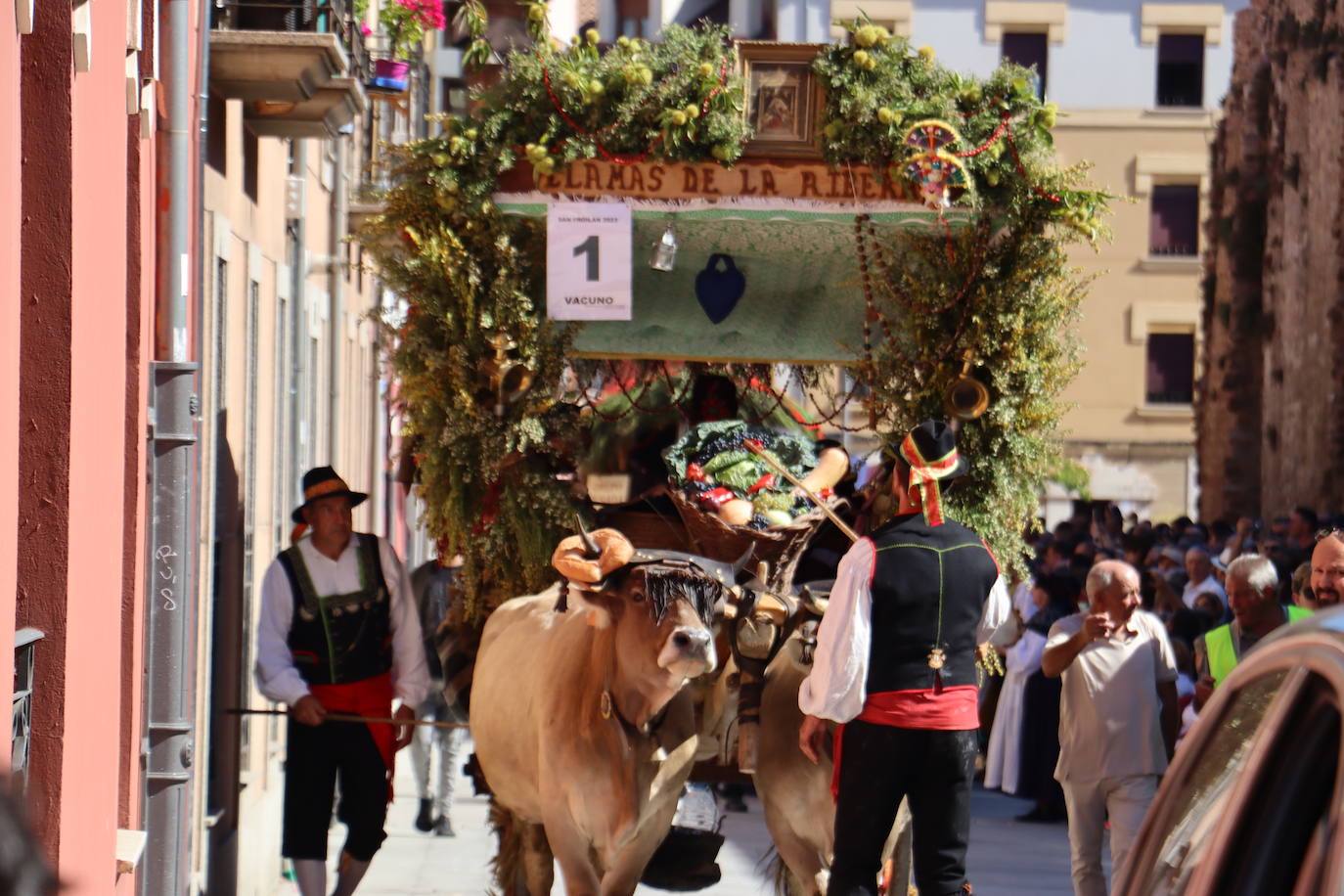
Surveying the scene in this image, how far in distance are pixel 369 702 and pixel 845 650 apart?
2.69m

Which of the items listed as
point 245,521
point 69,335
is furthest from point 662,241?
point 69,335

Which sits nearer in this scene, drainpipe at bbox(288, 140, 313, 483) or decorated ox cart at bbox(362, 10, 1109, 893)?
decorated ox cart at bbox(362, 10, 1109, 893)

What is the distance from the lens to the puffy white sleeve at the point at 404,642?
8.99 meters

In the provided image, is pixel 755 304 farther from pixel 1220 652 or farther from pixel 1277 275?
pixel 1277 275

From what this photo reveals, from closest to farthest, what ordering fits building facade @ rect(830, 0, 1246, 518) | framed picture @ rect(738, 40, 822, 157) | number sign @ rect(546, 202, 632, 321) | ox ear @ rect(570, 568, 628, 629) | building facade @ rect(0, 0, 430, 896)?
building facade @ rect(0, 0, 430, 896)
ox ear @ rect(570, 568, 628, 629)
number sign @ rect(546, 202, 632, 321)
framed picture @ rect(738, 40, 822, 157)
building facade @ rect(830, 0, 1246, 518)

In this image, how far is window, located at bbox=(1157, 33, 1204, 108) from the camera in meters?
40.5

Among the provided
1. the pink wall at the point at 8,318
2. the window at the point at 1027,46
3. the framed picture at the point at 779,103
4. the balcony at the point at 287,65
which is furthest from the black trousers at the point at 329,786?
the window at the point at 1027,46

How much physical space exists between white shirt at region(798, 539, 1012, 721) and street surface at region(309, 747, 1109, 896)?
309cm

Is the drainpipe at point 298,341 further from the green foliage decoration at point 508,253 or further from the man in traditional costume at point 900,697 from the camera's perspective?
the man in traditional costume at point 900,697

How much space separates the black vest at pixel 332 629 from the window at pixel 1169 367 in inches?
1291

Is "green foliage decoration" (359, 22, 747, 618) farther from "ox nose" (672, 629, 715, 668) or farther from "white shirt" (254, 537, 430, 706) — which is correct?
"ox nose" (672, 629, 715, 668)

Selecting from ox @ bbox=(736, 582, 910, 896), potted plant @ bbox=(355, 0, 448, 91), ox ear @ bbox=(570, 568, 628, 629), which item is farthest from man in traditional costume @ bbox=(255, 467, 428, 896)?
potted plant @ bbox=(355, 0, 448, 91)

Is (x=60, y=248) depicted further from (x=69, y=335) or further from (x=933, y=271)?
(x=933, y=271)

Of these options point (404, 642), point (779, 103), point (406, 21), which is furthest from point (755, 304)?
point (406, 21)
